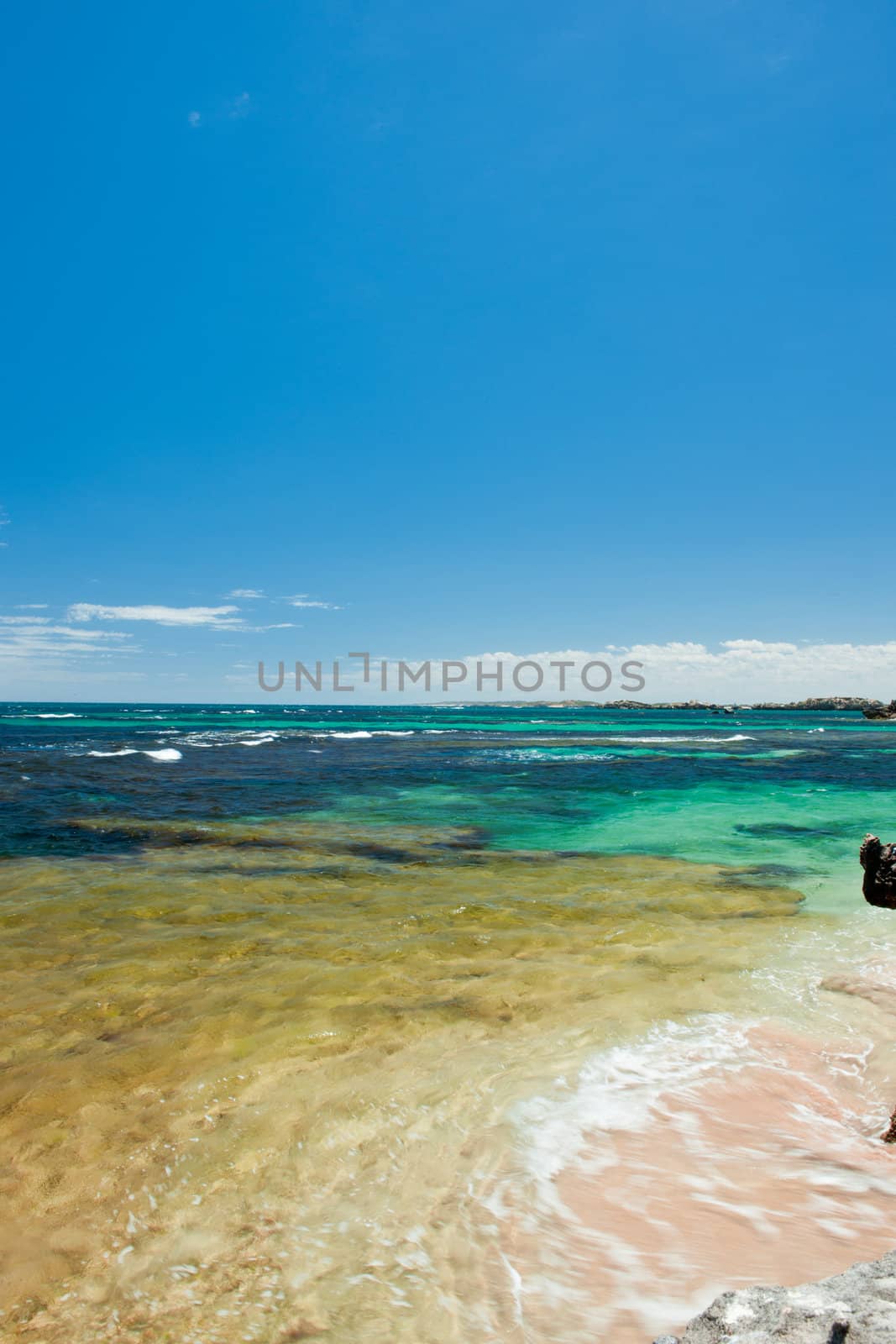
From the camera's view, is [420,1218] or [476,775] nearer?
[420,1218]

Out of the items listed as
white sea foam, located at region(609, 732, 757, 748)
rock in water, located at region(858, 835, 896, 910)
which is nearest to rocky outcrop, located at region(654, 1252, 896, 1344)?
rock in water, located at region(858, 835, 896, 910)

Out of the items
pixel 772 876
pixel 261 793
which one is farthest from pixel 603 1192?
pixel 261 793

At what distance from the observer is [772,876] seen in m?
13.1

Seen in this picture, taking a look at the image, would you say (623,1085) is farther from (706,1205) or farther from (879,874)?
(879,874)

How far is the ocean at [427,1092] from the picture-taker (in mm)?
3352

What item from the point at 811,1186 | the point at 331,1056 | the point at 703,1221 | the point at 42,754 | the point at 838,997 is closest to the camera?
the point at 703,1221

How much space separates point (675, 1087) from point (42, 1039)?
595 cm

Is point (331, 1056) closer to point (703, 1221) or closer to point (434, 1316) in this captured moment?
point (434, 1316)

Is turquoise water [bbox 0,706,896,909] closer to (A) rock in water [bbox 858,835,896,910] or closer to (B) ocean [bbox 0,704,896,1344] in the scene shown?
(B) ocean [bbox 0,704,896,1344]

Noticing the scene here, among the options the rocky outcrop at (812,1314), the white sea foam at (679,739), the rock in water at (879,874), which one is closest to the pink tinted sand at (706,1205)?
the rocky outcrop at (812,1314)

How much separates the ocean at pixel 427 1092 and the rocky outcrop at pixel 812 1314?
102 cm

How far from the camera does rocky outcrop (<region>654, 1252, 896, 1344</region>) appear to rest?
2.02m

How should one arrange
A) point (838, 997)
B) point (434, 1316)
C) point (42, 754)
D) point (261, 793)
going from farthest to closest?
1. point (42, 754)
2. point (261, 793)
3. point (838, 997)
4. point (434, 1316)

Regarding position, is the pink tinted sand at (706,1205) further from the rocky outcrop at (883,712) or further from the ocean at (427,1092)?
the rocky outcrop at (883,712)
